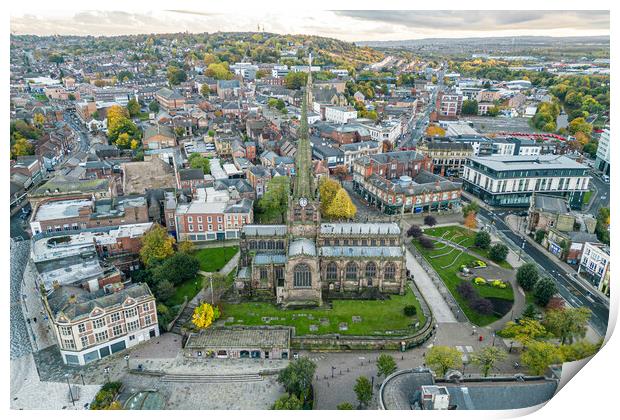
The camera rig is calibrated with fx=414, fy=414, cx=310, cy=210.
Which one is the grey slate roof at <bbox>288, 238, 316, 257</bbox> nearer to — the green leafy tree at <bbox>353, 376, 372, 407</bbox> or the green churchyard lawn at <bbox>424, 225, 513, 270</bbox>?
the green leafy tree at <bbox>353, 376, 372, 407</bbox>

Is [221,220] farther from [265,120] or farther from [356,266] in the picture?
[265,120]

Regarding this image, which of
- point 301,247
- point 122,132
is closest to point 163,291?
point 301,247

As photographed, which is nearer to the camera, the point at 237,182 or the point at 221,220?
the point at 221,220

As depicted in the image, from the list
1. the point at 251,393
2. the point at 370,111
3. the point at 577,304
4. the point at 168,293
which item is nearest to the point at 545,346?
the point at 577,304

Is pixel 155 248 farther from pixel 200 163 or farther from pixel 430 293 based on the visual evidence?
pixel 430 293

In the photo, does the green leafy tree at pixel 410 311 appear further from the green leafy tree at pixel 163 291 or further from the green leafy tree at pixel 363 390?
the green leafy tree at pixel 163 291

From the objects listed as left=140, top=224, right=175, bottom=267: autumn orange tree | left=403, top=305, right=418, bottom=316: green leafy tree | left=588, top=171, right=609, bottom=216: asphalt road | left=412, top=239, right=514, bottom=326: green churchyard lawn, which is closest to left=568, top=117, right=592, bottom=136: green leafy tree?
left=588, top=171, right=609, bottom=216: asphalt road
